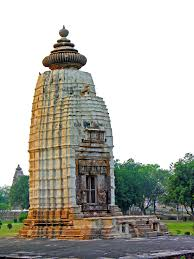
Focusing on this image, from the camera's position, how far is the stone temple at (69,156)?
102 ft

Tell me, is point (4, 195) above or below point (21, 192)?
above

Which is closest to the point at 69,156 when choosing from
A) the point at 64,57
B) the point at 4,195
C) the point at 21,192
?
the point at 64,57

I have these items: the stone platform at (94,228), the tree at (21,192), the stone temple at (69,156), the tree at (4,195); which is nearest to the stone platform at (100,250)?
the stone platform at (94,228)

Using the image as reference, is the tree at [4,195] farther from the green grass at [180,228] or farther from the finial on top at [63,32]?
the finial on top at [63,32]

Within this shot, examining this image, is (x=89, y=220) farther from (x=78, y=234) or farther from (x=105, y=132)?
(x=105, y=132)

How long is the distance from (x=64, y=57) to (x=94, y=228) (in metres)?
11.5

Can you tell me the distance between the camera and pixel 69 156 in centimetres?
3130

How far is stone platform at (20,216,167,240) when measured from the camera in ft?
93.7

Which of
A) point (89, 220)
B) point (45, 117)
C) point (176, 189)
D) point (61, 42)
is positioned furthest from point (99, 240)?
point (176, 189)

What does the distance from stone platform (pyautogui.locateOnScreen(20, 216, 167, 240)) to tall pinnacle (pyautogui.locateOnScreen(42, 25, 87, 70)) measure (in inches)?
394

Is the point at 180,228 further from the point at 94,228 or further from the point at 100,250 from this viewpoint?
the point at 100,250

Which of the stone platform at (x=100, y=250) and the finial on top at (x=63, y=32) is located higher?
the finial on top at (x=63, y=32)

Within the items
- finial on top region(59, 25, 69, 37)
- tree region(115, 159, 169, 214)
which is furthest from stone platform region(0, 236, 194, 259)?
Answer: tree region(115, 159, 169, 214)

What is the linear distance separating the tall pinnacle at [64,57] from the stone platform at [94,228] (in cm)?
1001
